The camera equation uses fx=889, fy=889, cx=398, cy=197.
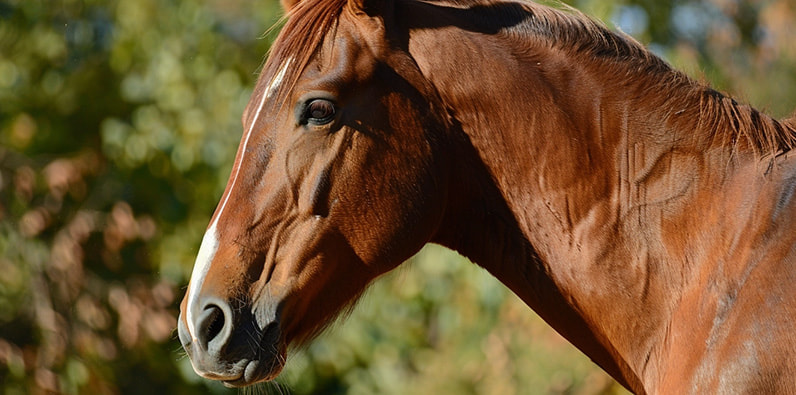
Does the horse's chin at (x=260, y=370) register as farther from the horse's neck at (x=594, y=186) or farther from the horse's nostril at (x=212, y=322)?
the horse's neck at (x=594, y=186)

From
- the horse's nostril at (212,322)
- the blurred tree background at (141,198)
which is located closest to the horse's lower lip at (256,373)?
the horse's nostril at (212,322)

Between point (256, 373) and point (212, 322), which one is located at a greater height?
point (212, 322)

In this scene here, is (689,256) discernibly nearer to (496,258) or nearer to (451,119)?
(496,258)

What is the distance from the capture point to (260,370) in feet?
7.47

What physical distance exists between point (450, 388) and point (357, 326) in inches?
40.2

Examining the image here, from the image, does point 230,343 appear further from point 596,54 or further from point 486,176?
point 596,54

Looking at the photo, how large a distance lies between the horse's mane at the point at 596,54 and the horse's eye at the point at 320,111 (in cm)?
8

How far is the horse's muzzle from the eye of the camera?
223 cm

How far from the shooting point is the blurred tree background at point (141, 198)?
668 centimetres

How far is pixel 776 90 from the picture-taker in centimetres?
793

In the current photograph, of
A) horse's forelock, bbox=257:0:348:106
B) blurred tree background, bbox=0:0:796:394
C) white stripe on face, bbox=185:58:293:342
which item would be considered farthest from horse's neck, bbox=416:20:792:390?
blurred tree background, bbox=0:0:796:394

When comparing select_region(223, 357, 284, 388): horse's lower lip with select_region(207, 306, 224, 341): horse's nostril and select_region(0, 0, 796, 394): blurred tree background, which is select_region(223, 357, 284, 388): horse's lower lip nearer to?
select_region(207, 306, 224, 341): horse's nostril

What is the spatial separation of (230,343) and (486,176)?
792 mm

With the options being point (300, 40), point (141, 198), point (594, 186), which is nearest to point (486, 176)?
point (594, 186)
